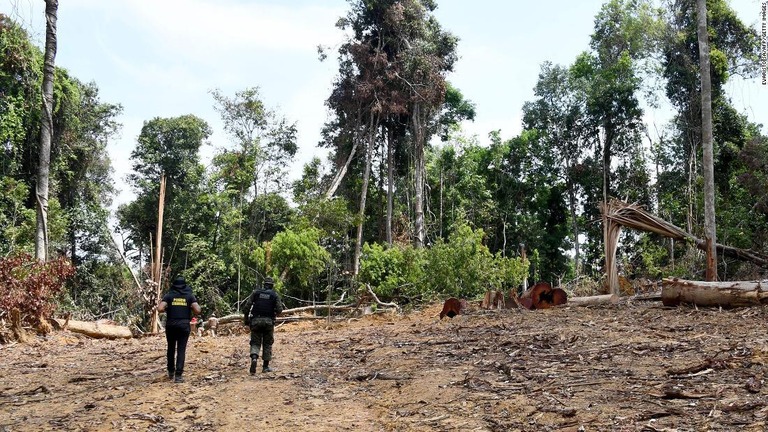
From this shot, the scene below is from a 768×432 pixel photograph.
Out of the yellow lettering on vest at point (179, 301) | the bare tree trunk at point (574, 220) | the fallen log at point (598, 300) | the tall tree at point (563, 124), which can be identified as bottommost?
the fallen log at point (598, 300)

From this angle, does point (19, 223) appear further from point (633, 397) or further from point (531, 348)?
point (633, 397)

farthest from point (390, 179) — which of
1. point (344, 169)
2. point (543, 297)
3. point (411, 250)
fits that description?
point (543, 297)

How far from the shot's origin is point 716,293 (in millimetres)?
11609

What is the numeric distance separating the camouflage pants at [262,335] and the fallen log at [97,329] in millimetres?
8291

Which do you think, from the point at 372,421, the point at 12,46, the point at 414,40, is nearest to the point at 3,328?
the point at 372,421

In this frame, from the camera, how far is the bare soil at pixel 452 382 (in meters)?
5.73

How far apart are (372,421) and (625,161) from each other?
Answer: 30.0 metres

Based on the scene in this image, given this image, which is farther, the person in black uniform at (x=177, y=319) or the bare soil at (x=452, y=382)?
the person in black uniform at (x=177, y=319)

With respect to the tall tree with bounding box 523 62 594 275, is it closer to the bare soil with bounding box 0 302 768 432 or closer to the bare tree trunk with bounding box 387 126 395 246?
the bare tree trunk with bounding box 387 126 395 246

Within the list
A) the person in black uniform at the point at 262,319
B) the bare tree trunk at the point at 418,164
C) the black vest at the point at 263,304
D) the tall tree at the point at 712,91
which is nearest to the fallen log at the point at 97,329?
the person in black uniform at the point at 262,319

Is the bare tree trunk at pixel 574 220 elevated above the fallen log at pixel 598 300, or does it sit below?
above

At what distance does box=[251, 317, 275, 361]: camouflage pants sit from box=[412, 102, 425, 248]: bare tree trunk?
18731mm

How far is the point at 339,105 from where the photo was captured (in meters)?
30.8

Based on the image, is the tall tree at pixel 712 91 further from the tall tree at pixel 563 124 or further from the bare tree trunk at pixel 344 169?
the bare tree trunk at pixel 344 169
